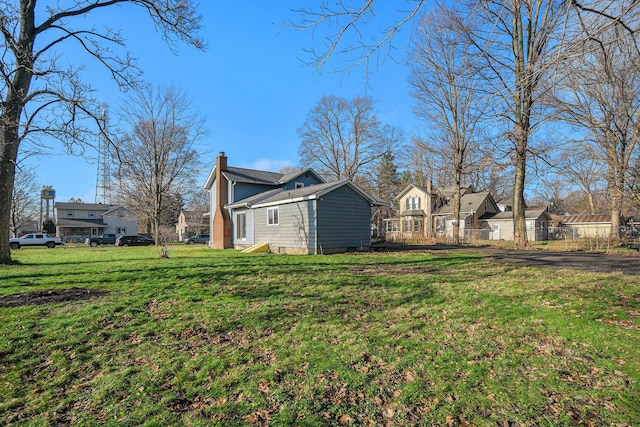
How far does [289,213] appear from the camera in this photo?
16641mm

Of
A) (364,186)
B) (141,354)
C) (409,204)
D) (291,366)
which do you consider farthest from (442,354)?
(409,204)

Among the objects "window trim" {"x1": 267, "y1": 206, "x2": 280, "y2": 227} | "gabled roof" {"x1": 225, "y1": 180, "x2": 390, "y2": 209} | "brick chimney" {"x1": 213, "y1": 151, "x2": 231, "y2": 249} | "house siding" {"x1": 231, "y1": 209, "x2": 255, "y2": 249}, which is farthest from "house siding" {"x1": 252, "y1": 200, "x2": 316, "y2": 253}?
"brick chimney" {"x1": 213, "y1": 151, "x2": 231, "y2": 249}

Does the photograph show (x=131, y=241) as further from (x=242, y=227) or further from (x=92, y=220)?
(x=92, y=220)

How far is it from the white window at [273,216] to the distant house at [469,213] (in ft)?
82.2

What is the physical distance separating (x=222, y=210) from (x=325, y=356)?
19510mm

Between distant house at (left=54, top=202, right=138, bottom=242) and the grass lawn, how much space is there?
182ft

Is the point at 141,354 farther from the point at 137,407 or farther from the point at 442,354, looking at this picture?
the point at 442,354

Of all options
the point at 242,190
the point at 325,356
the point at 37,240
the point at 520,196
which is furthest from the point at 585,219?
the point at 37,240

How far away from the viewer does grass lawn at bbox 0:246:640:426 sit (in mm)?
2936

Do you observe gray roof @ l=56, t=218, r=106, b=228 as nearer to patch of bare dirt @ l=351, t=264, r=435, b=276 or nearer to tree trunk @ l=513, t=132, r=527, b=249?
patch of bare dirt @ l=351, t=264, r=435, b=276

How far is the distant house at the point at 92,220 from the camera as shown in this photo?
54.5 metres

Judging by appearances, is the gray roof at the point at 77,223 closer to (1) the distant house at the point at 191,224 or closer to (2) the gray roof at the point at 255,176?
(1) the distant house at the point at 191,224

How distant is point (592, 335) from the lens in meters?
4.53

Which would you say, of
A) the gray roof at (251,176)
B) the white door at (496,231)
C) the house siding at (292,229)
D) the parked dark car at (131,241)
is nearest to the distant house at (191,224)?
the parked dark car at (131,241)
